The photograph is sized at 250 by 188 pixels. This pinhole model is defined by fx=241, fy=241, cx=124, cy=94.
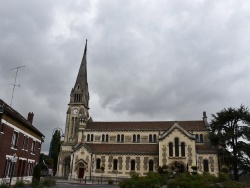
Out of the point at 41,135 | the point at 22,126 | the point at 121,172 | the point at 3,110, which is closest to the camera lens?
the point at 3,110

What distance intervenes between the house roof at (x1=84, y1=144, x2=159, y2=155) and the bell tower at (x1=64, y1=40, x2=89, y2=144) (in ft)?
21.5

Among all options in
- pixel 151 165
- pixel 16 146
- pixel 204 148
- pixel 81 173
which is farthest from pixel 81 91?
pixel 16 146

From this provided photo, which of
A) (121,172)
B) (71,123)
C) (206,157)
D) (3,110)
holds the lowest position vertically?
(121,172)

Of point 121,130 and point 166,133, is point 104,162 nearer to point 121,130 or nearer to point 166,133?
point 121,130

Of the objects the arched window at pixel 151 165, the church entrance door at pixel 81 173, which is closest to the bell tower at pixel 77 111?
the church entrance door at pixel 81 173

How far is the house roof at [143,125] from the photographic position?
54250mm

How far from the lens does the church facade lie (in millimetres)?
47281

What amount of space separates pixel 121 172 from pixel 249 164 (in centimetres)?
2411

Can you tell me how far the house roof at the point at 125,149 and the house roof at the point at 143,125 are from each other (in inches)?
161

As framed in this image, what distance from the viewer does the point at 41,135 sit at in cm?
3781

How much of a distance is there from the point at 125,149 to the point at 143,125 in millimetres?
8184

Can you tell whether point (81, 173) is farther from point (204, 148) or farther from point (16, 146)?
point (16, 146)

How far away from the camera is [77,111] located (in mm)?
63250

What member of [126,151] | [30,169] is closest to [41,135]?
[30,169]
